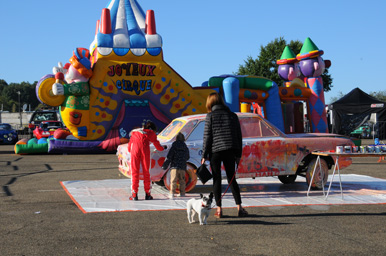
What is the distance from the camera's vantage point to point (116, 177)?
12.6m

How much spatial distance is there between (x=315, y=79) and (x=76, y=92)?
12979 mm

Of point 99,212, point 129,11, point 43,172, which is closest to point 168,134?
point 99,212

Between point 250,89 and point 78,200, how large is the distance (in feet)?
53.4

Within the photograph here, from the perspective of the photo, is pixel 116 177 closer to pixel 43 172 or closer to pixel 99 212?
pixel 43 172

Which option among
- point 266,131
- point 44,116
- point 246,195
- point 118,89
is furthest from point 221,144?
point 44,116

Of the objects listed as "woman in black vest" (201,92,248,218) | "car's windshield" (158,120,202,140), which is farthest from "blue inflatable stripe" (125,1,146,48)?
"woman in black vest" (201,92,248,218)

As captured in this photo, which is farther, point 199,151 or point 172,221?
point 199,151

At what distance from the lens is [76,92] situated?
21.9m

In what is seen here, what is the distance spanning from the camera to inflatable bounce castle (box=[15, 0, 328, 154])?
72.5ft

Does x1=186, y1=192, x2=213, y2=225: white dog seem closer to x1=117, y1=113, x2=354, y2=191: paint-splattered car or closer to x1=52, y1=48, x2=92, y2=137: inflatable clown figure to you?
x1=117, y1=113, x2=354, y2=191: paint-splattered car

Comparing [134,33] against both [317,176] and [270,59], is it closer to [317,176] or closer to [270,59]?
[317,176]

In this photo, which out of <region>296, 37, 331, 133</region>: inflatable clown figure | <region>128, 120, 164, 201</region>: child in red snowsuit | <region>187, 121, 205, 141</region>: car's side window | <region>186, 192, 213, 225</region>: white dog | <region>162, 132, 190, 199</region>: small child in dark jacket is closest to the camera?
<region>186, 192, 213, 225</region>: white dog

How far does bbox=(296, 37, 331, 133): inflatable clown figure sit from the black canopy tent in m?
9.27

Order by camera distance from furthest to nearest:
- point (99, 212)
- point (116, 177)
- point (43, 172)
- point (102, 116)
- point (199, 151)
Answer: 1. point (102, 116)
2. point (43, 172)
3. point (116, 177)
4. point (199, 151)
5. point (99, 212)
